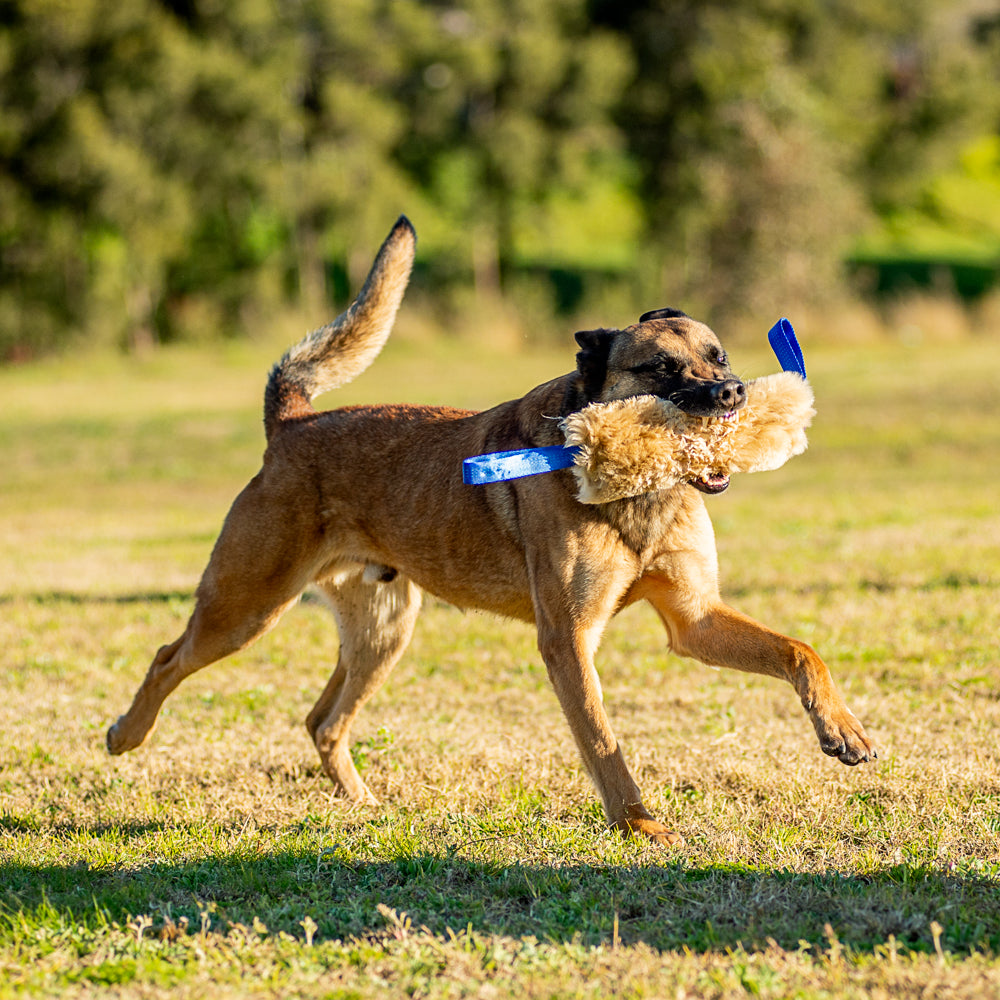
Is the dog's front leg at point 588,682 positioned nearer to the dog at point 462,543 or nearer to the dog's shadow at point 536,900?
the dog at point 462,543

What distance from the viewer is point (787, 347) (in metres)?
4.88

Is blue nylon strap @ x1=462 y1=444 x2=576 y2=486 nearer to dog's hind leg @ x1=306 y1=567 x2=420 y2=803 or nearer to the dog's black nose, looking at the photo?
the dog's black nose

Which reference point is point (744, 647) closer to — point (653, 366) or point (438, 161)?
point (653, 366)

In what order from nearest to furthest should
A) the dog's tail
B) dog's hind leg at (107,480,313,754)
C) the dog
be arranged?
the dog → dog's hind leg at (107,480,313,754) → the dog's tail

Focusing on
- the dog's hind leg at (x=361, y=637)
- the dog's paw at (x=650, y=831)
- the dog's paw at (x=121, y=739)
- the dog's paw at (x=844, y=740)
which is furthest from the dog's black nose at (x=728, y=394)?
the dog's paw at (x=121, y=739)

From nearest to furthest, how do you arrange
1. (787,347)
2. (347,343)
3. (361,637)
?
(787,347), (361,637), (347,343)

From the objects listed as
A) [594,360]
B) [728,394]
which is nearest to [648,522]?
[728,394]

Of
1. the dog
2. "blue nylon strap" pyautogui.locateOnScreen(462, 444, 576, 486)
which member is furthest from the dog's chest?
"blue nylon strap" pyautogui.locateOnScreen(462, 444, 576, 486)

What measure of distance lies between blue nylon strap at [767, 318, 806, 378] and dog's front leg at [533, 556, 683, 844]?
1.13m

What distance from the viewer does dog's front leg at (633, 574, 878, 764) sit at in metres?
4.21

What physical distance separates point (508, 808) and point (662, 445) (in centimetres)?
148

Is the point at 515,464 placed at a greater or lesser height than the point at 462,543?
greater

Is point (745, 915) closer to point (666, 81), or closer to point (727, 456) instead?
point (727, 456)

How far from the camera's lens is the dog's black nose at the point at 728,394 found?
4.38 meters
